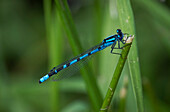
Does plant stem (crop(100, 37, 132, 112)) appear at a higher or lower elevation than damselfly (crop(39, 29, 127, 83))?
lower

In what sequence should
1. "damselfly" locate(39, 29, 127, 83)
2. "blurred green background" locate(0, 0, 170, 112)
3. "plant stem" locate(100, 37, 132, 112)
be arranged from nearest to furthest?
"plant stem" locate(100, 37, 132, 112), "damselfly" locate(39, 29, 127, 83), "blurred green background" locate(0, 0, 170, 112)

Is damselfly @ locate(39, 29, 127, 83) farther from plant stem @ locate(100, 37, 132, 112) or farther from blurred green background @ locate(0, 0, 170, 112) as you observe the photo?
plant stem @ locate(100, 37, 132, 112)

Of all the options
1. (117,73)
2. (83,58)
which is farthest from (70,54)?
(117,73)

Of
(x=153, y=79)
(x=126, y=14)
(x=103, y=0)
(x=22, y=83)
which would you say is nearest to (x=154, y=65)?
(x=153, y=79)

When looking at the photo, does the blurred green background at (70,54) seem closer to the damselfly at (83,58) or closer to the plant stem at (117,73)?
the damselfly at (83,58)

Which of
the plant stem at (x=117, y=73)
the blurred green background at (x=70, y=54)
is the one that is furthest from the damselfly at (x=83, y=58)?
the plant stem at (x=117, y=73)

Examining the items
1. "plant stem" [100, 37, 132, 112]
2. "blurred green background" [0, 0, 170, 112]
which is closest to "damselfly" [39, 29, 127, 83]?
"blurred green background" [0, 0, 170, 112]

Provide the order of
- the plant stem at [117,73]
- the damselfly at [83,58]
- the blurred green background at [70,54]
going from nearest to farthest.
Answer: the plant stem at [117,73], the damselfly at [83,58], the blurred green background at [70,54]

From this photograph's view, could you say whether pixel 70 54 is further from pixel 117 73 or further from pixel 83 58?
pixel 117 73
